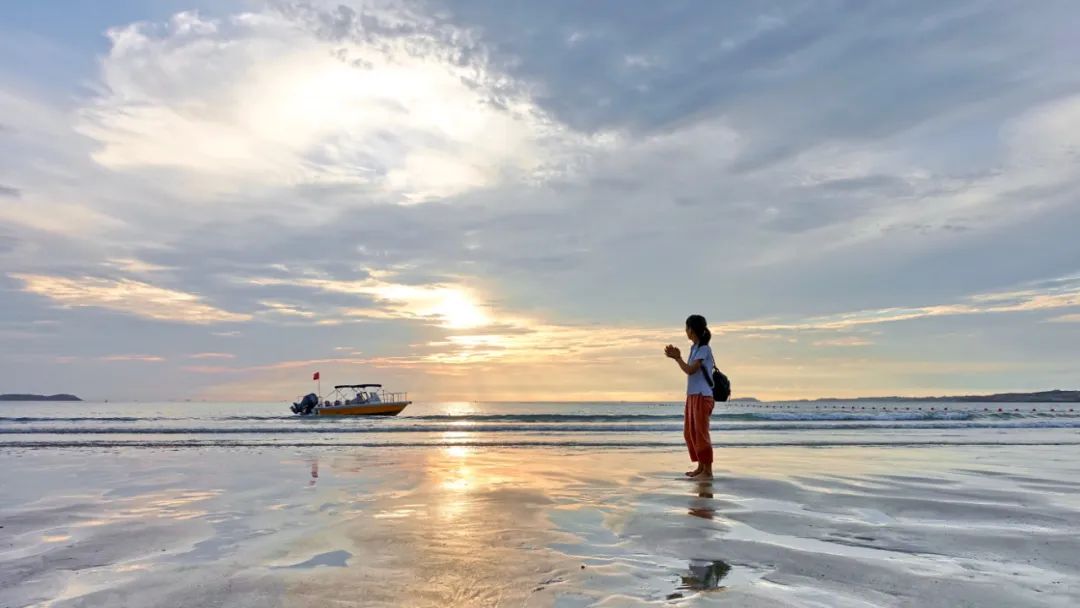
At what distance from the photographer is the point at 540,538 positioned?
5625mm

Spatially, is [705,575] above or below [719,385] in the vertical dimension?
below

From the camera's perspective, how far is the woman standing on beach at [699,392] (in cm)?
1010

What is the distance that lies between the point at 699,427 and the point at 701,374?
840 mm

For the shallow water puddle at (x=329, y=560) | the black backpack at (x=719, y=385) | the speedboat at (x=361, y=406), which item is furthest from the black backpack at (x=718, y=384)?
the speedboat at (x=361, y=406)

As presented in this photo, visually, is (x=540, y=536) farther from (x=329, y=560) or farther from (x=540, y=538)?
(x=329, y=560)

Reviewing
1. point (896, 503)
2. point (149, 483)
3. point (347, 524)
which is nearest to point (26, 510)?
point (149, 483)

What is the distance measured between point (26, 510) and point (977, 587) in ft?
31.5

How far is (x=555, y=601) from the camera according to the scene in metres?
3.75

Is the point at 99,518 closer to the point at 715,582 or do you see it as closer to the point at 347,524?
the point at 347,524

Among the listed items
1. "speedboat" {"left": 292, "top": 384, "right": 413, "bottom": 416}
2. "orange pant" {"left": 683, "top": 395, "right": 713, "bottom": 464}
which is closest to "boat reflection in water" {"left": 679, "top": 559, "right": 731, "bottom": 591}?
"orange pant" {"left": 683, "top": 395, "right": 713, "bottom": 464}

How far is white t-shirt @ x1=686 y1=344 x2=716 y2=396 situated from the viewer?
1012 centimetres

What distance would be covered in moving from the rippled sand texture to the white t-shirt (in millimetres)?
1404

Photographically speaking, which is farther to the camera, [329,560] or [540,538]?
[540,538]

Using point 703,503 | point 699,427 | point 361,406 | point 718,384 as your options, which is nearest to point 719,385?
point 718,384
